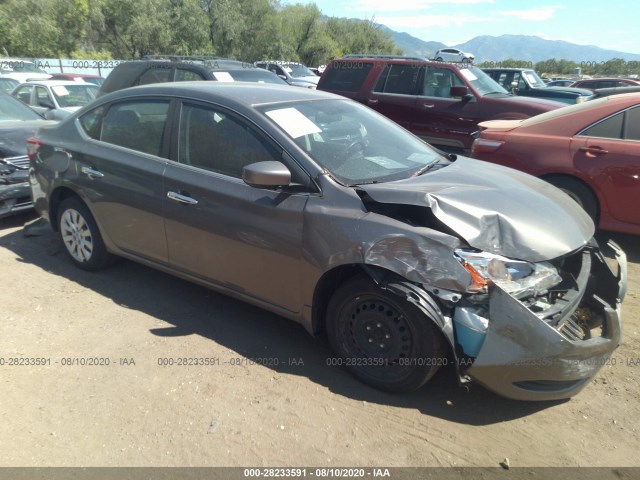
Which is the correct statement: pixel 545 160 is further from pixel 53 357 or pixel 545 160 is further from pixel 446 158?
pixel 53 357

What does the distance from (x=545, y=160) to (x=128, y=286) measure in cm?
430

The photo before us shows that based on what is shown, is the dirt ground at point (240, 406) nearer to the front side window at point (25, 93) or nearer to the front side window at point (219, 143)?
the front side window at point (219, 143)

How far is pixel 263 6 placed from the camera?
35.8 m

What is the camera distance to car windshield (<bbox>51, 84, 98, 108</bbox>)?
10520mm

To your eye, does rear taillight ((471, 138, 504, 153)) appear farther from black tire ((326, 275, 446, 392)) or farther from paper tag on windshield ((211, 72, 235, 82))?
paper tag on windshield ((211, 72, 235, 82))

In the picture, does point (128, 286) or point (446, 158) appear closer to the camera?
point (446, 158)

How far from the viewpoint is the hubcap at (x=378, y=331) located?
9.33ft

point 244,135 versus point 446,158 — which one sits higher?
point 244,135

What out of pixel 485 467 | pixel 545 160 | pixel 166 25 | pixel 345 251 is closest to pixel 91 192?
pixel 345 251

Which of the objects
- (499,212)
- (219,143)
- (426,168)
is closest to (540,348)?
(499,212)

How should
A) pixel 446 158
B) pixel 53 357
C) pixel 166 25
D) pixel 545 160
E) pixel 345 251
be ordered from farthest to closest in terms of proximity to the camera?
1. pixel 166 25
2. pixel 545 160
3. pixel 446 158
4. pixel 53 357
5. pixel 345 251

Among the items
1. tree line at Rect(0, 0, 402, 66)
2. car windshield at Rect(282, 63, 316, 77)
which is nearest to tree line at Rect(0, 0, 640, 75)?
tree line at Rect(0, 0, 402, 66)

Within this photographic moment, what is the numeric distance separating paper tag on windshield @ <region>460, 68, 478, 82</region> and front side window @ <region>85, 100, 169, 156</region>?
6319 mm

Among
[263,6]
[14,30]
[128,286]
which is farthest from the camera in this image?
[263,6]
